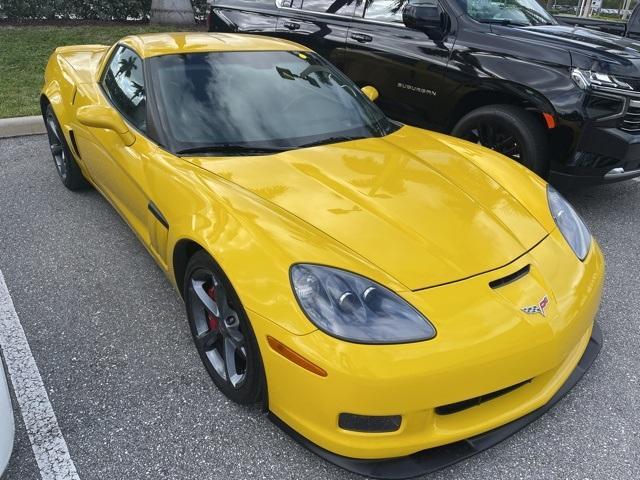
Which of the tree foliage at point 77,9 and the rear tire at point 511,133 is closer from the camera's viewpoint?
the rear tire at point 511,133

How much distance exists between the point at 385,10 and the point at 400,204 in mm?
3144

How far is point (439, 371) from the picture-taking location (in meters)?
1.72

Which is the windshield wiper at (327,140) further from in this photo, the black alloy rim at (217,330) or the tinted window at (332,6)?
the tinted window at (332,6)

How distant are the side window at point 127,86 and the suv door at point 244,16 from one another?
2422 millimetres

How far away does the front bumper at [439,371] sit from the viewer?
67.6 inches

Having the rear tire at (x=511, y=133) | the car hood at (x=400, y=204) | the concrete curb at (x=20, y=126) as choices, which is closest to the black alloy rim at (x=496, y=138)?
the rear tire at (x=511, y=133)

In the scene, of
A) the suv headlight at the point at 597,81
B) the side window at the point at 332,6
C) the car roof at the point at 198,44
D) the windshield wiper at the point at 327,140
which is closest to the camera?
the windshield wiper at the point at 327,140

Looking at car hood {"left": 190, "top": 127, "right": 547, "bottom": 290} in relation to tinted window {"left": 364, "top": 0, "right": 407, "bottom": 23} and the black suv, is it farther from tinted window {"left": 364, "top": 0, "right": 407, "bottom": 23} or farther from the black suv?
tinted window {"left": 364, "top": 0, "right": 407, "bottom": 23}

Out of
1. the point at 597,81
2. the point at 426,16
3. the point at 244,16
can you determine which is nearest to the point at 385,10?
the point at 426,16

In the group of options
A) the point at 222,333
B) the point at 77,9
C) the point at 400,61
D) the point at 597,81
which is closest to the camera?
the point at 222,333

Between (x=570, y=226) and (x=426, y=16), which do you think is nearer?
(x=570, y=226)

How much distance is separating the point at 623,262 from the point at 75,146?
3.80m

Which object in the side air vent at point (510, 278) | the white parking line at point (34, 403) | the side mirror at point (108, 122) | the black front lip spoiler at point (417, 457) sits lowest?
the white parking line at point (34, 403)

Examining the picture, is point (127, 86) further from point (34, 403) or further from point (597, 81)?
point (597, 81)
